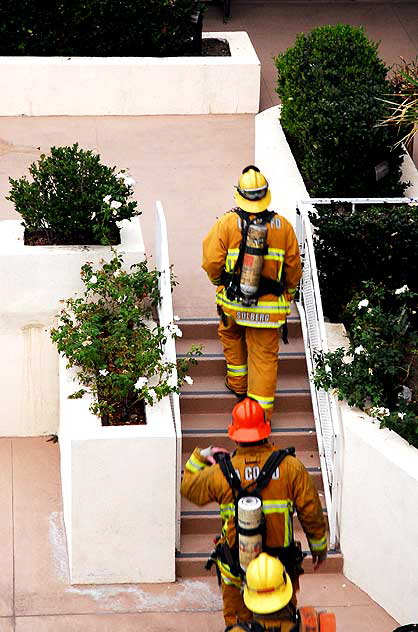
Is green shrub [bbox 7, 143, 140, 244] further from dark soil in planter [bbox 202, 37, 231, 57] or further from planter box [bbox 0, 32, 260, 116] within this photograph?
dark soil in planter [bbox 202, 37, 231, 57]

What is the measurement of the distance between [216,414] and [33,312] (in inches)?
60.2

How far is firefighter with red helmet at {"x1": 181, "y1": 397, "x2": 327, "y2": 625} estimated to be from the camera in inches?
303

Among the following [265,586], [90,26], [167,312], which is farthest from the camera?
[90,26]

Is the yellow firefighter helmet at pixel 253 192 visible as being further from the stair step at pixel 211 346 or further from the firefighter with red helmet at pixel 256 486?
the firefighter with red helmet at pixel 256 486

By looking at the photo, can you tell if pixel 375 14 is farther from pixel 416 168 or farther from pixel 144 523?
pixel 144 523

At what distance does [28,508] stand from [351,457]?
2.39 metres

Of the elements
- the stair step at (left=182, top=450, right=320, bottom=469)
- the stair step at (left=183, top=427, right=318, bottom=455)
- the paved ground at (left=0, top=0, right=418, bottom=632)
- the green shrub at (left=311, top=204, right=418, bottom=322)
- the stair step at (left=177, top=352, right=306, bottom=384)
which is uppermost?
the green shrub at (left=311, top=204, right=418, bottom=322)

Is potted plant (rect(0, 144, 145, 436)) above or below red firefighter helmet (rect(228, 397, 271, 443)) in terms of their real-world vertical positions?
below

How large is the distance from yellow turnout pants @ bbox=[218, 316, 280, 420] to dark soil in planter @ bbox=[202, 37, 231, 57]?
Result: 514cm

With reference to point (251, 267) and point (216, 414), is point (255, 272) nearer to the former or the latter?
point (251, 267)

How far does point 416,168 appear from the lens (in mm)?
11953

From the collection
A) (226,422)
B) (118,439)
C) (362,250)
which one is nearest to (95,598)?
(118,439)

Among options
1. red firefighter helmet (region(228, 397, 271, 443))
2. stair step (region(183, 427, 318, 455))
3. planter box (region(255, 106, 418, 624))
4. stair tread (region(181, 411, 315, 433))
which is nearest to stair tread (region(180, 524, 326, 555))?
planter box (region(255, 106, 418, 624))

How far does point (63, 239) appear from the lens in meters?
10.2
